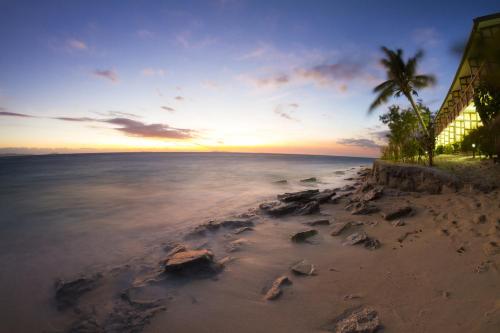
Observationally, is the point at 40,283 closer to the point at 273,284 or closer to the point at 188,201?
the point at 273,284

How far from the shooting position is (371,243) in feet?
22.4

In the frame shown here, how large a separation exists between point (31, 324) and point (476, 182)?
1378cm

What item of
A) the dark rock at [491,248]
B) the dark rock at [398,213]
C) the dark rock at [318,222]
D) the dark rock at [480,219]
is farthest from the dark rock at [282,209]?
the dark rock at [491,248]

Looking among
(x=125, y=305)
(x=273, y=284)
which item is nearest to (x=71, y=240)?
(x=125, y=305)

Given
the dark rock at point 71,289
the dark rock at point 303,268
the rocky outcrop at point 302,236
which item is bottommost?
the dark rock at point 71,289

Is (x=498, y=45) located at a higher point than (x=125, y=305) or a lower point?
higher

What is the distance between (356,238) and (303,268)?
2345 mm

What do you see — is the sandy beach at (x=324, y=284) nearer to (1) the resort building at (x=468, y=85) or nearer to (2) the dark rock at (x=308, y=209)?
(2) the dark rock at (x=308, y=209)

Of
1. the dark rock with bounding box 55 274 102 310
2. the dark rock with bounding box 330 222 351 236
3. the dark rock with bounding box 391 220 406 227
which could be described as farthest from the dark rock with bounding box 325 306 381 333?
the dark rock with bounding box 55 274 102 310

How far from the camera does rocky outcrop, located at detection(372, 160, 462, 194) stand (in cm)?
1056

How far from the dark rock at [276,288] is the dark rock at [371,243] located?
2686 mm

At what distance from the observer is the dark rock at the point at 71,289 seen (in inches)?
212

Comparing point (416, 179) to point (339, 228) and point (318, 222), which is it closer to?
point (318, 222)

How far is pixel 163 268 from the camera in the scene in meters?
6.62
